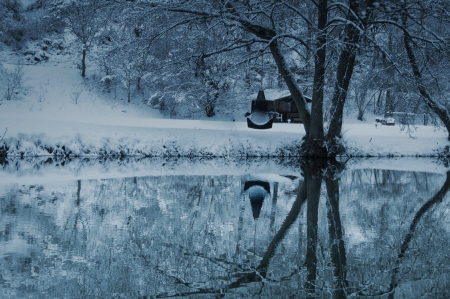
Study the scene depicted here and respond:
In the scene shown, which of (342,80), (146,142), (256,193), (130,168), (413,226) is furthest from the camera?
(146,142)

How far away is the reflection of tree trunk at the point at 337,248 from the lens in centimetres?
484

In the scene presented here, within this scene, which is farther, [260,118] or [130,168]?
[260,118]

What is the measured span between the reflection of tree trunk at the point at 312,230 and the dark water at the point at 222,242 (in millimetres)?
24

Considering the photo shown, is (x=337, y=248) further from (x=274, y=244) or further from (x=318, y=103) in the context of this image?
(x=318, y=103)

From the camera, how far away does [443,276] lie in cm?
514

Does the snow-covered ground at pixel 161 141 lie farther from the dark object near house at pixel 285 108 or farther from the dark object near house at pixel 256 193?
the dark object near house at pixel 285 108

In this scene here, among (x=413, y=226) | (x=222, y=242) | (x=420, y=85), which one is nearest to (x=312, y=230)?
(x=222, y=242)

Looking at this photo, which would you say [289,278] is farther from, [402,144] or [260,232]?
[402,144]

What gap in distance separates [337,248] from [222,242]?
53.9 inches

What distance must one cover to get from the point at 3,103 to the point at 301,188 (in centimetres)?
2866

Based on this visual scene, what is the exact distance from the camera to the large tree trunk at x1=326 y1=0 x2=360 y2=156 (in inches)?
576

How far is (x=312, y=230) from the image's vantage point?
7195 millimetres

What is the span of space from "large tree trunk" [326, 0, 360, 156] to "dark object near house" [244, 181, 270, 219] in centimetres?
410

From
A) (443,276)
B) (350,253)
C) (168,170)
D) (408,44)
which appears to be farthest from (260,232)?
(408,44)
